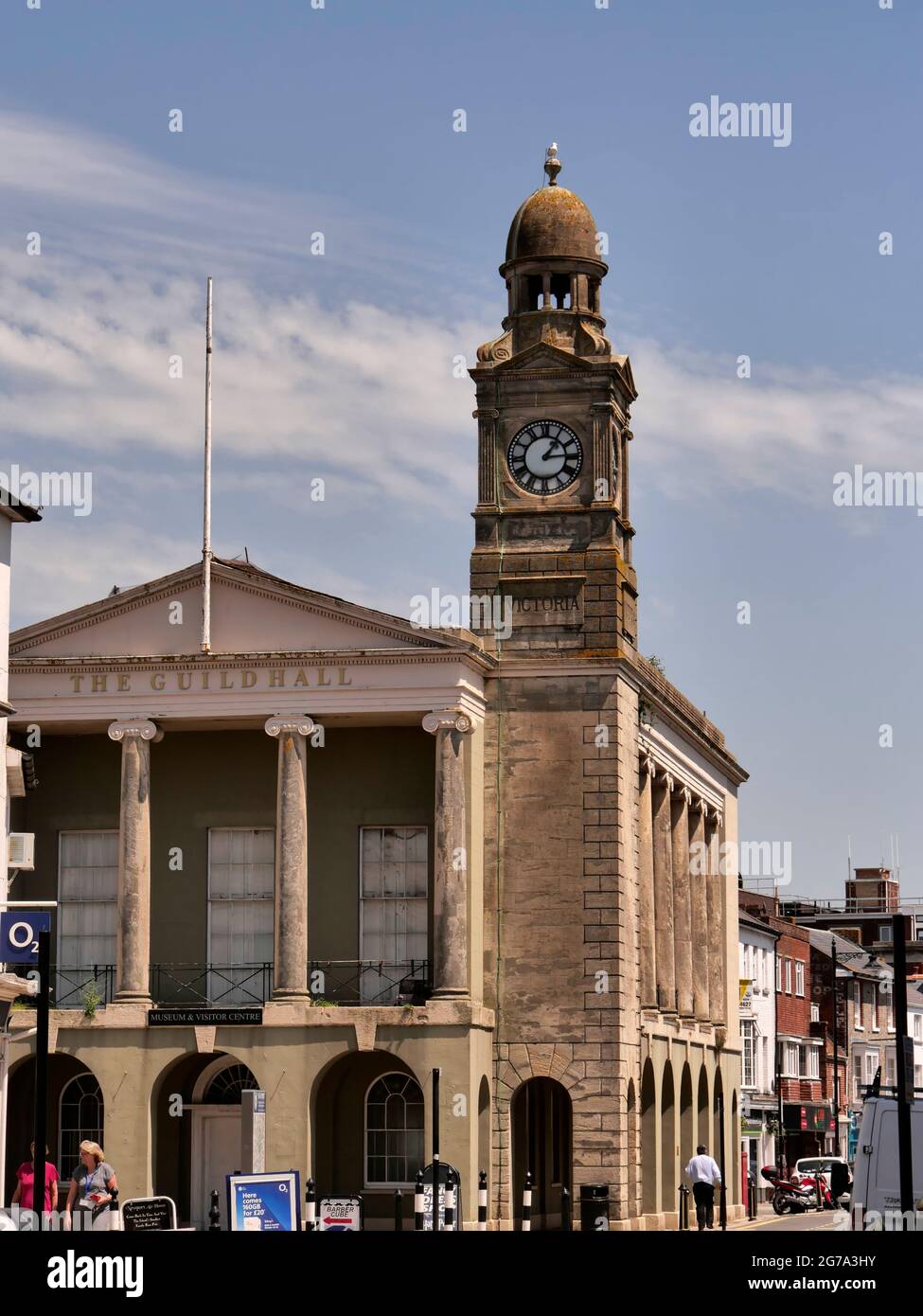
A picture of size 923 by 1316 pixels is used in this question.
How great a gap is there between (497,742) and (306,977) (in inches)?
253

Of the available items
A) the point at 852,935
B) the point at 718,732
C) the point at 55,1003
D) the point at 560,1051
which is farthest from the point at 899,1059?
the point at 852,935

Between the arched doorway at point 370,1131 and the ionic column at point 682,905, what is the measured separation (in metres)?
11.8

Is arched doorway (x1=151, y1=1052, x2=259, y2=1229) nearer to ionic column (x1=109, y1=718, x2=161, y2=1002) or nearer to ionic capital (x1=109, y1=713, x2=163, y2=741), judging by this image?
ionic column (x1=109, y1=718, x2=161, y2=1002)

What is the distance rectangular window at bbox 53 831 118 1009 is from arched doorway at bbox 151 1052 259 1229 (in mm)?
2716

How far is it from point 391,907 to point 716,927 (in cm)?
1799

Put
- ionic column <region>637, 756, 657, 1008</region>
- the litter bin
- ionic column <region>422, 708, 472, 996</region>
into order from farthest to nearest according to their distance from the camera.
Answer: ionic column <region>637, 756, 657, 1008</region>
ionic column <region>422, 708, 472, 996</region>
the litter bin

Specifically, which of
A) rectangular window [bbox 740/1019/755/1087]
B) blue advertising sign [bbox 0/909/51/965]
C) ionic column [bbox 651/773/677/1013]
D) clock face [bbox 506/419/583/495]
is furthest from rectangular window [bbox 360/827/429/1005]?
rectangular window [bbox 740/1019/755/1087]

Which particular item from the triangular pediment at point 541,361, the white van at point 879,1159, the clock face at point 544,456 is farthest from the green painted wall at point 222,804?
the white van at point 879,1159

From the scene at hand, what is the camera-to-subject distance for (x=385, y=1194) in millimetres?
49719

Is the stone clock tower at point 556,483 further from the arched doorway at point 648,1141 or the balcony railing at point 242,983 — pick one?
the arched doorway at point 648,1141

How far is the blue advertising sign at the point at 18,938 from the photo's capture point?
38.2 metres

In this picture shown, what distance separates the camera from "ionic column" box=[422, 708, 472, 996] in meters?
47.8
